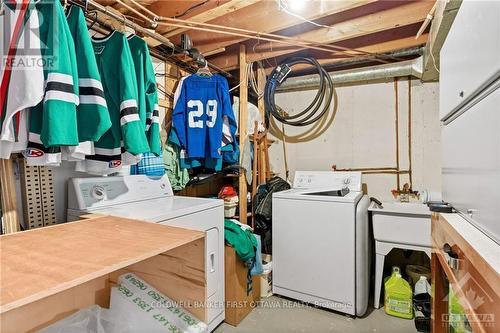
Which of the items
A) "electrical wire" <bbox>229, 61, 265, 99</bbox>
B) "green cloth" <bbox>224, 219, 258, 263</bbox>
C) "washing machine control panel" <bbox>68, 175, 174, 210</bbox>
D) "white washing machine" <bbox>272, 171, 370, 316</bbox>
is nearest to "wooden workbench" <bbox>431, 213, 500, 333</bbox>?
"white washing machine" <bbox>272, 171, 370, 316</bbox>

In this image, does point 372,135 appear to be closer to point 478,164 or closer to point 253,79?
point 253,79

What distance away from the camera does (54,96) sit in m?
1.00

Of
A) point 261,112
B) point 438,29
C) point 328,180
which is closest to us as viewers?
point 438,29

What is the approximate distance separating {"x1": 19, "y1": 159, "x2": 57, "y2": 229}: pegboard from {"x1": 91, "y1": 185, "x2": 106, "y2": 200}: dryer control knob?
0.19 meters

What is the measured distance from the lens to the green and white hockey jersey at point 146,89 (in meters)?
1.46

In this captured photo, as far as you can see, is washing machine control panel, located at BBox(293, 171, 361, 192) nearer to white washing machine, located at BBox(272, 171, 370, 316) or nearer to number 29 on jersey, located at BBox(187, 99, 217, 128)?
white washing machine, located at BBox(272, 171, 370, 316)

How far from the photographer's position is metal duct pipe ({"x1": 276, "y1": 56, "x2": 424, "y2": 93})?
2.43m

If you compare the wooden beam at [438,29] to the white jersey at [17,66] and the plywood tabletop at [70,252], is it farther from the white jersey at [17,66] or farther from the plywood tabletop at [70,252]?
the white jersey at [17,66]

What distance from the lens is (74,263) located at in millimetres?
632

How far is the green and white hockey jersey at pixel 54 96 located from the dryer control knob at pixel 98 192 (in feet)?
1.41

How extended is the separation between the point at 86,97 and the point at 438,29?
79.4 inches

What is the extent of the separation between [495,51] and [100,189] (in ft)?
5.88

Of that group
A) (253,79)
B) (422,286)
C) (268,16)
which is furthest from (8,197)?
(422,286)

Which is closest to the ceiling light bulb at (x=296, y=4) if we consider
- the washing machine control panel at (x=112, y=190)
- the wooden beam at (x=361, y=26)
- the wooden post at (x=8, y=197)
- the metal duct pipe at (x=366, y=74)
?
the wooden beam at (x=361, y=26)
